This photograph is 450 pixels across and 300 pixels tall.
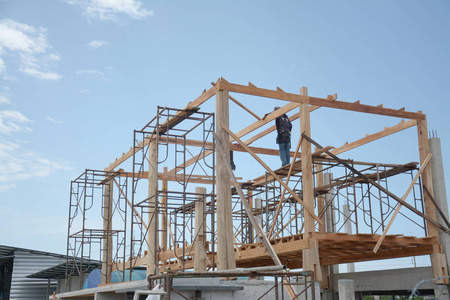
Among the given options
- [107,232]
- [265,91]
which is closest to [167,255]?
[107,232]

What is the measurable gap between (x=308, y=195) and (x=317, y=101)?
10.7 ft

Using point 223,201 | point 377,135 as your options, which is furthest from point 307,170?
point 377,135

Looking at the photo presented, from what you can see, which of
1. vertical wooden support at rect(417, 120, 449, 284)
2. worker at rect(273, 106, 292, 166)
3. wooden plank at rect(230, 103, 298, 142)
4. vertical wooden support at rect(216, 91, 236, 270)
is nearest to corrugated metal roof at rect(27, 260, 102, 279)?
wooden plank at rect(230, 103, 298, 142)

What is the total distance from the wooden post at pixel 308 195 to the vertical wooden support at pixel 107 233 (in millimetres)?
9994

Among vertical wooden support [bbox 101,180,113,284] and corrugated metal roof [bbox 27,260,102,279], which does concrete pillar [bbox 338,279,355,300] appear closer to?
vertical wooden support [bbox 101,180,113,284]

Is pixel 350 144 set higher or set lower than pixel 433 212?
higher

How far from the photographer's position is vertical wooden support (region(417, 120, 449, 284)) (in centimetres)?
1738

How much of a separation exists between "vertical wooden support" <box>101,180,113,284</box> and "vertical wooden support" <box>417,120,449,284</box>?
41.3ft

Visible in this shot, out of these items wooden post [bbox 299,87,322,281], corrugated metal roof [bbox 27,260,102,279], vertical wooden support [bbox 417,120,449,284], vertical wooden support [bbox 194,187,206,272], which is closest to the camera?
vertical wooden support [bbox 194,187,206,272]

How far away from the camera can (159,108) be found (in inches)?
661

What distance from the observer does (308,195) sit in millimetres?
16156

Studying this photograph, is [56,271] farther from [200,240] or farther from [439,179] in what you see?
[439,179]

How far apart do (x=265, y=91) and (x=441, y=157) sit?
6.67m

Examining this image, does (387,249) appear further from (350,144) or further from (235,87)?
(235,87)
